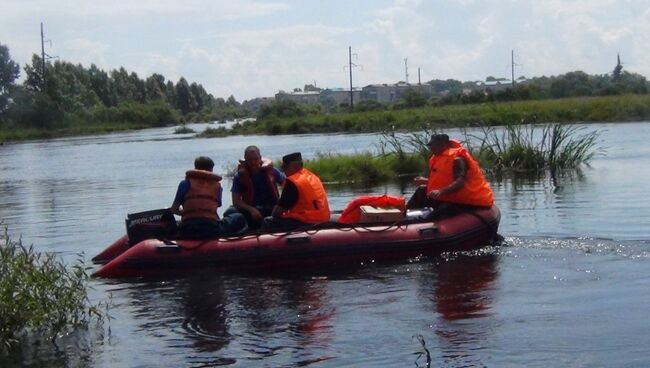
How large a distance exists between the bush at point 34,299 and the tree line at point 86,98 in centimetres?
7655

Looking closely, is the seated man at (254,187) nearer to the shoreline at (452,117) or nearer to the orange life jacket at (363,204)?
the orange life jacket at (363,204)

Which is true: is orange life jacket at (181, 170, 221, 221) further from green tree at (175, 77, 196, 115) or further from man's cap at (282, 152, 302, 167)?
green tree at (175, 77, 196, 115)

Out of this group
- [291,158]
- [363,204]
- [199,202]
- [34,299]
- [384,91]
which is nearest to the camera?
[34,299]

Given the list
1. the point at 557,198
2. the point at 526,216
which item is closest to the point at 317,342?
Result: the point at 526,216

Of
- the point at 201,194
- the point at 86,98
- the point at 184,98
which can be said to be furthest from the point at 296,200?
the point at 184,98

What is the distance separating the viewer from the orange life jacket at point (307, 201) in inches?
479

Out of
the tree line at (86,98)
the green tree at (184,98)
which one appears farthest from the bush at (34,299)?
the green tree at (184,98)

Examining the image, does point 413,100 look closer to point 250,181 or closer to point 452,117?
point 452,117

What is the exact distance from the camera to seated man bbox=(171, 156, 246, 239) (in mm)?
11859

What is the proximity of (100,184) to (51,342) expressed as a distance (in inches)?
789

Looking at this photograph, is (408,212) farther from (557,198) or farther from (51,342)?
(557,198)

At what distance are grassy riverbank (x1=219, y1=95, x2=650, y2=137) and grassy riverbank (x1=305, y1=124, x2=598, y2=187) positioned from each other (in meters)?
12.8

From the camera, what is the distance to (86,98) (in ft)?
319

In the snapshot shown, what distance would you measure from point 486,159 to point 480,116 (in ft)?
59.1
